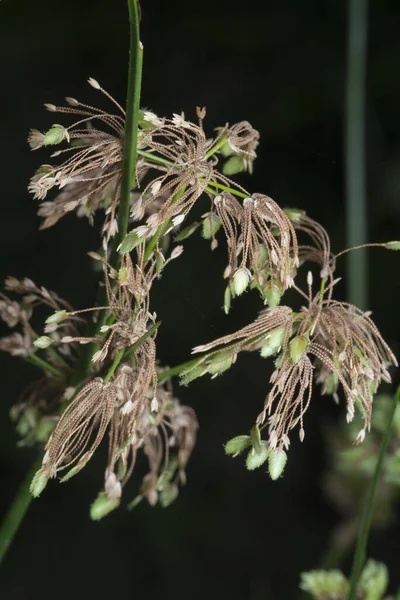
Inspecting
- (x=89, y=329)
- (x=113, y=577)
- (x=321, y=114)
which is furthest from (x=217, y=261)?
(x=89, y=329)

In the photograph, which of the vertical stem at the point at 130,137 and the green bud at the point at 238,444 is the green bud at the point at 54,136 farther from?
the green bud at the point at 238,444

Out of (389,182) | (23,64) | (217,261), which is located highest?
(23,64)

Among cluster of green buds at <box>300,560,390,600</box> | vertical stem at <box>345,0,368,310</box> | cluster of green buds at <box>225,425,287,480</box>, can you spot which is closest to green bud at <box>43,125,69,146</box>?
cluster of green buds at <box>225,425,287,480</box>

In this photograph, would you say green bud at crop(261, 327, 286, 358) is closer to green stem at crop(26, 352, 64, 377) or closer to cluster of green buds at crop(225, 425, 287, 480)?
cluster of green buds at crop(225, 425, 287, 480)

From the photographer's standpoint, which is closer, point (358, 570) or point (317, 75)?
point (358, 570)

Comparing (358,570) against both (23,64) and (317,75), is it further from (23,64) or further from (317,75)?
(23,64)

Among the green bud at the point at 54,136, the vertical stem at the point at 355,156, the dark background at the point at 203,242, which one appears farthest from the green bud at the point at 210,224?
the dark background at the point at 203,242

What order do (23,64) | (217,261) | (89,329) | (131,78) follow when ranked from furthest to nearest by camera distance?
(23,64), (217,261), (89,329), (131,78)
